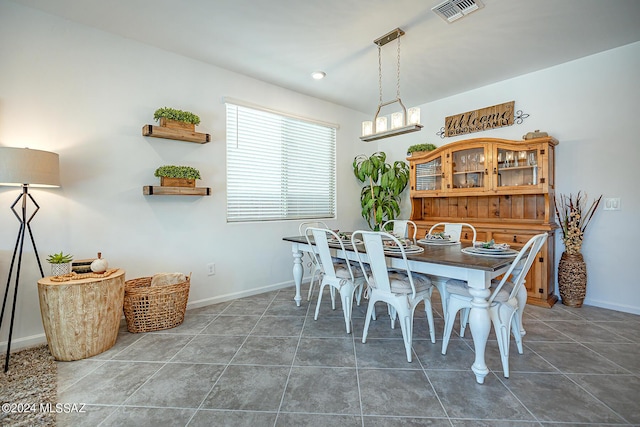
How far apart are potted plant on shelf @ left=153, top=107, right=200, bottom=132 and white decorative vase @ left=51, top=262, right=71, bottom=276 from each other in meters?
1.41

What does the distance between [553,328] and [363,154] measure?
10.8ft

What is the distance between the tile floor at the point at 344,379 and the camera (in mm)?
1492

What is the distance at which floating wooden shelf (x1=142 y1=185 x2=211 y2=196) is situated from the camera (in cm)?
270

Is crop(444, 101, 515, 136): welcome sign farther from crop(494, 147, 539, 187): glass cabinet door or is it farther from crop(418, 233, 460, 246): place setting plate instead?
crop(418, 233, 460, 246): place setting plate

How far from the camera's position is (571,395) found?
1.63 m

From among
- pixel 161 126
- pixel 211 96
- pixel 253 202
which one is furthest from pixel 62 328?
pixel 211 96

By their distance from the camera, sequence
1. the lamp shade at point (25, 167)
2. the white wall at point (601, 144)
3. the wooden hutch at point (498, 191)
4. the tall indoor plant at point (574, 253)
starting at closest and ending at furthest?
the lamp shade at point (25, 167) → the white wall at point (601, 144) → the tall indoor plant at point (574, 253) → the wooden hutch at point (498, 191)

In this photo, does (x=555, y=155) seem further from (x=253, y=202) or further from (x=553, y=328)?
(x=253, y=202)

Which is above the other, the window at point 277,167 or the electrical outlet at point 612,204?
the window at point 277,167

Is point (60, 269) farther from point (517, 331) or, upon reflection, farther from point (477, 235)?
point (477, 235)

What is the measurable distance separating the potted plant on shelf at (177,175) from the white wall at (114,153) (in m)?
0.19

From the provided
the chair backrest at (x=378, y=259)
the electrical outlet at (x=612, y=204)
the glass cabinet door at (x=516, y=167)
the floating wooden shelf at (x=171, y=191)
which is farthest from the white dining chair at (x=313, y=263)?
the electrical outlet at (x=612, y=204)

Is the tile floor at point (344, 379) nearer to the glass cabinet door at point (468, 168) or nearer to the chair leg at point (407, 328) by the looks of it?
the chair leg at point (407, 328)

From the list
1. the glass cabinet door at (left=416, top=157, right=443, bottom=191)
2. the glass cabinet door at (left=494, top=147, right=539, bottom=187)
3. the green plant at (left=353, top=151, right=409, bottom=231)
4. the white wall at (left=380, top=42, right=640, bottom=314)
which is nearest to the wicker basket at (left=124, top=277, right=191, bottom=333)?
the green plant at (left=353, top=151, right=409, bottom=231)
